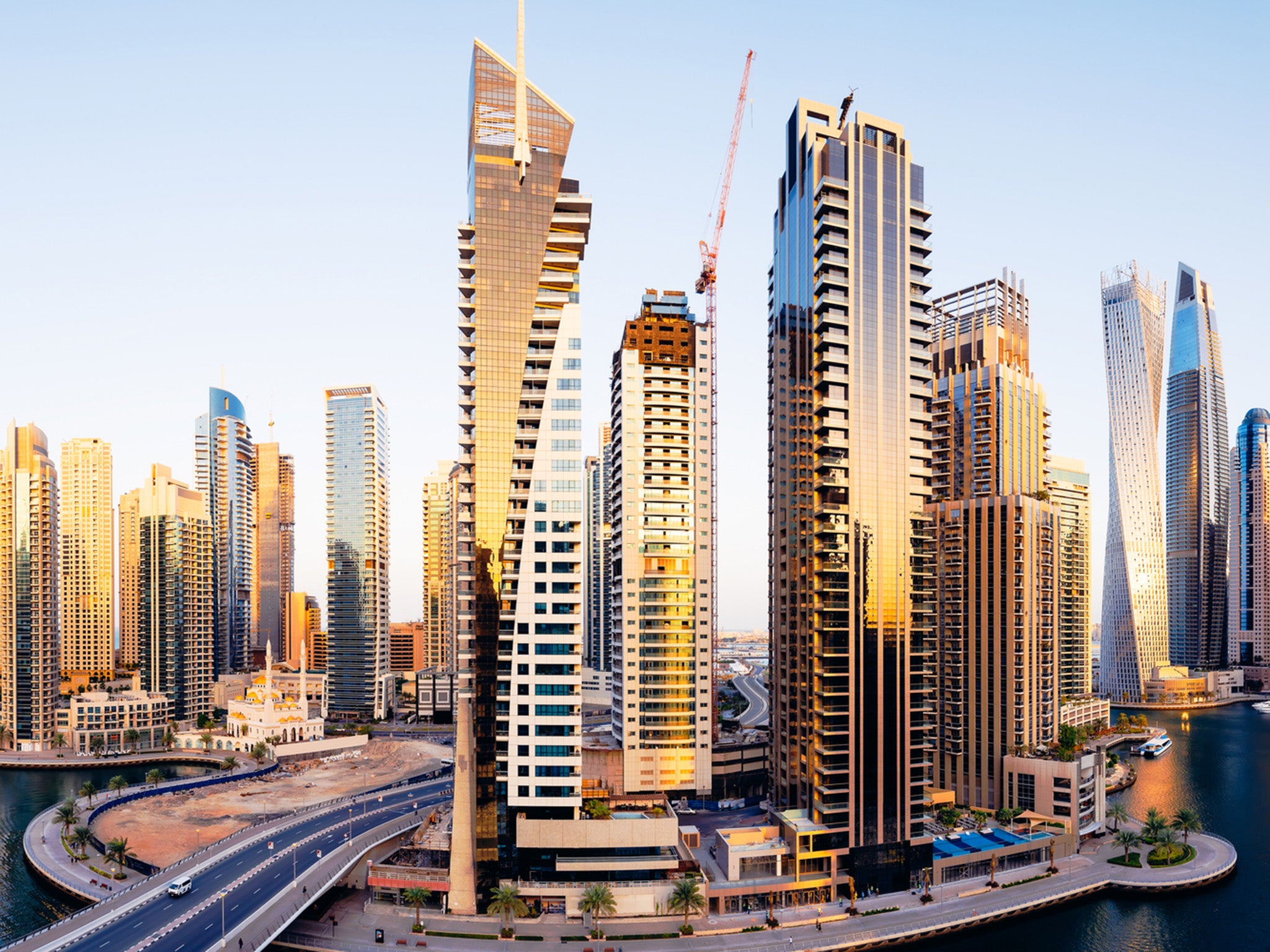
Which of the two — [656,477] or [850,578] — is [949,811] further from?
[656,477]

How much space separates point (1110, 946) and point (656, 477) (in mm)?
78359

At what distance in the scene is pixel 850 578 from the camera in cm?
10338

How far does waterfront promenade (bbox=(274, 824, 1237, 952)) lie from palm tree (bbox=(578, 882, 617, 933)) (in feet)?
6.03

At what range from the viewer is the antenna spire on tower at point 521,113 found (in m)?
96.5

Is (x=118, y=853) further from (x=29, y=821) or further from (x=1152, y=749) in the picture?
(x=1152, y=749)

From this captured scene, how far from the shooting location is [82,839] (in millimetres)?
111188

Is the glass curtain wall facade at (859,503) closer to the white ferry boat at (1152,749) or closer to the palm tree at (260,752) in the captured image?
the white ferry boat at (1152,749)

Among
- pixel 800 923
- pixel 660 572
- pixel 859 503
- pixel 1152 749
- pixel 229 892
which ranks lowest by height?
pixel 1152 749

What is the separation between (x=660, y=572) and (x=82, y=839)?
80.3 metres

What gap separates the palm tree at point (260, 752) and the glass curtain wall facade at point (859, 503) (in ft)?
411

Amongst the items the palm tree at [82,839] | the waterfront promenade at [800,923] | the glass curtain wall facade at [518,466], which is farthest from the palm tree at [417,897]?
the palm tree at [82,839]

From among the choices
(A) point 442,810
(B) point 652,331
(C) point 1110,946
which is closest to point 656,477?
(B) point 652,331

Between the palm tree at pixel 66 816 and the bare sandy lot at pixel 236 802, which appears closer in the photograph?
the palm tree at pixel 66 816

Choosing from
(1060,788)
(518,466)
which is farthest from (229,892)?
(1060,788)
